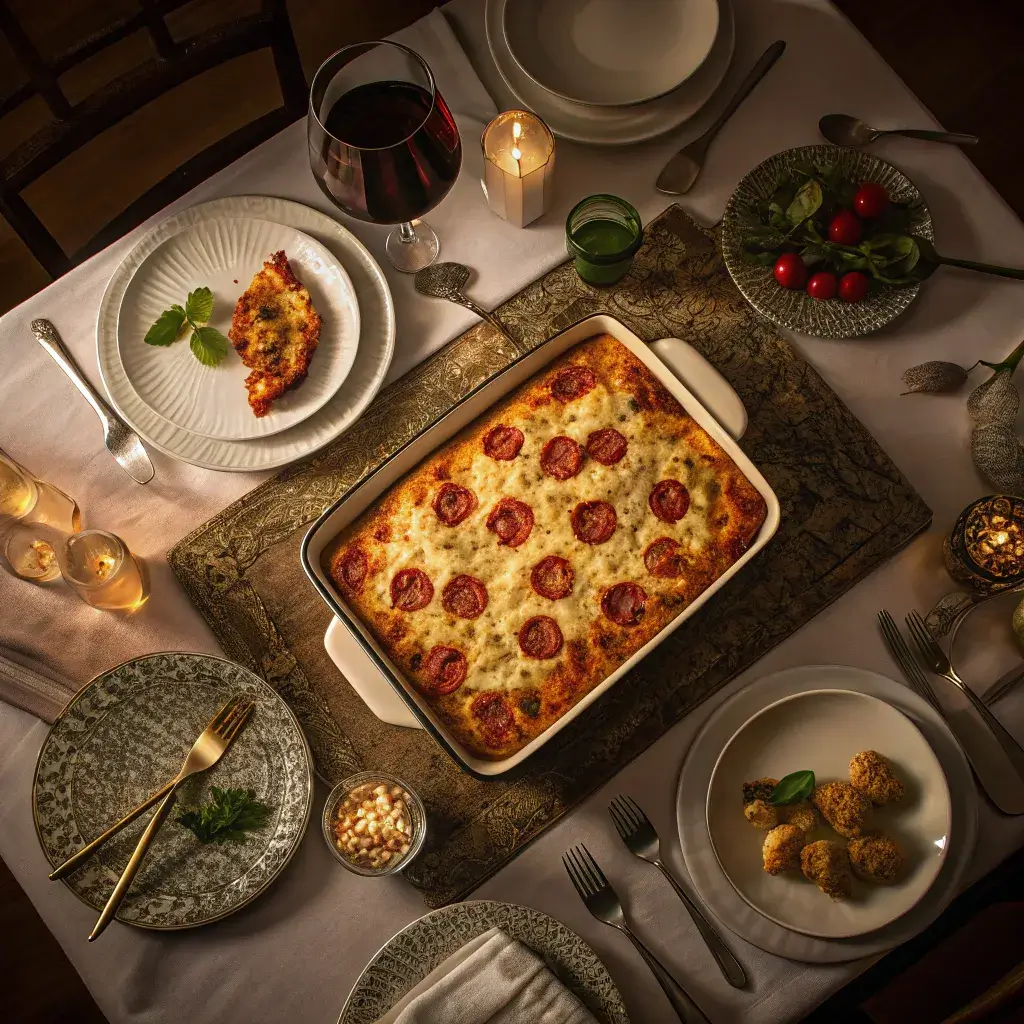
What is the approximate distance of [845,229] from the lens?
2.39m

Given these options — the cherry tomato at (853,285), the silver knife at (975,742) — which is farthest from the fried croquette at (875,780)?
the cherry tomato at (853,285)

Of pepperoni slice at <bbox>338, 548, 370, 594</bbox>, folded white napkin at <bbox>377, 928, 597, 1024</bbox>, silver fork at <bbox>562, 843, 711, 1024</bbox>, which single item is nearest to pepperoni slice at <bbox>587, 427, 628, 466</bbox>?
pepperoni slice at <bbox>338, 548, 370, 594</bbox>

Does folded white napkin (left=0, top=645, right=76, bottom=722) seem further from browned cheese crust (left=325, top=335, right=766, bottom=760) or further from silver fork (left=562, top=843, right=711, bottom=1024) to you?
silver fork (left=562, top=843, right=711, bottom=1024)

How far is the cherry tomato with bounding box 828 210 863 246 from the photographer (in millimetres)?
2393

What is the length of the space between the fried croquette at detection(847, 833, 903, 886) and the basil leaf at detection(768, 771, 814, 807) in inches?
6.0

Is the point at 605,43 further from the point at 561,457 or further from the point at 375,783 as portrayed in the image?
the point at 375,783

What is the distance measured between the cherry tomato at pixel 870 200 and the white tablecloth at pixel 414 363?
243 mm

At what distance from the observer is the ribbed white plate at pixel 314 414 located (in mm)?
2418

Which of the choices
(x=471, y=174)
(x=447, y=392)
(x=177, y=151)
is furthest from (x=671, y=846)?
(x=177, y=151)

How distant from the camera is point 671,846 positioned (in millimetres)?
2283

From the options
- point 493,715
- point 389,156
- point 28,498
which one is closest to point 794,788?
point 493,715

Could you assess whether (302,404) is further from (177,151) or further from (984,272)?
(177,151)

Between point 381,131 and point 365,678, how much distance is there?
1324 mm

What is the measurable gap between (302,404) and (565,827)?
128 centimetres
